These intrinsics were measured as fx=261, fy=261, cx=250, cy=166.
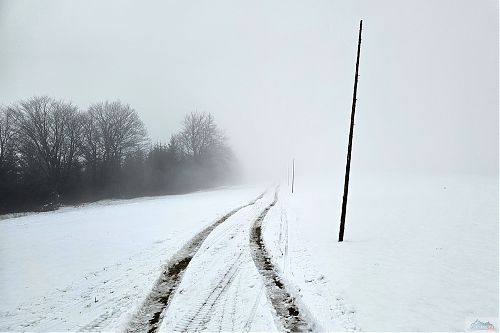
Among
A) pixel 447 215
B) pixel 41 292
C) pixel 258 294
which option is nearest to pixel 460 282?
pixel 258 294

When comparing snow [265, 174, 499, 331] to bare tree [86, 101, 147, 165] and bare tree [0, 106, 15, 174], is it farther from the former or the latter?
bare tree [86, 101, 147, 165]

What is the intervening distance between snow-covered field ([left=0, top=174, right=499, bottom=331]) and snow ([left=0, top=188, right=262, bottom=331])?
48 millimetres

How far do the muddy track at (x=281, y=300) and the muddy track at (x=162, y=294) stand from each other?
119 inches

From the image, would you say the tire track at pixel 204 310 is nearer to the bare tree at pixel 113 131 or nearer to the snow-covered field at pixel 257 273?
the snow-covered field at pixel 257 273

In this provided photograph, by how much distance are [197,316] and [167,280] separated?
113 inches

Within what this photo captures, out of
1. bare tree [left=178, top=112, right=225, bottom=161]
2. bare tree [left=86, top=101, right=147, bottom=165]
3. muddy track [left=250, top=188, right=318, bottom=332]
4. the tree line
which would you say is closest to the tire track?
muddy track [left=250, top=188, right=318, bottom=332]

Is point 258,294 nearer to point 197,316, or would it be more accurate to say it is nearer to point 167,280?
point 197,316

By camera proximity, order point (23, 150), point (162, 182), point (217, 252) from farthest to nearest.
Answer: point (162, 182) → point (23, 150) → point (217, 252)

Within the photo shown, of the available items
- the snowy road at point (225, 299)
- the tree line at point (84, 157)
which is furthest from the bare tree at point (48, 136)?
the snowy road at point (225, 299)

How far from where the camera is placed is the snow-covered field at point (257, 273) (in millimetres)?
6914

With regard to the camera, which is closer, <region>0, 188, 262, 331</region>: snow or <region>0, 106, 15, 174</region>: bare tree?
<region>0, 188, 262, 331</region>: snow

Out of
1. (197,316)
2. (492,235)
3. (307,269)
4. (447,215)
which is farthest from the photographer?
(447,215)

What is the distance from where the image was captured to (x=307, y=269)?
34.9ft

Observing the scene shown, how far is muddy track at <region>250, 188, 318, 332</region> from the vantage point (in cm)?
653
